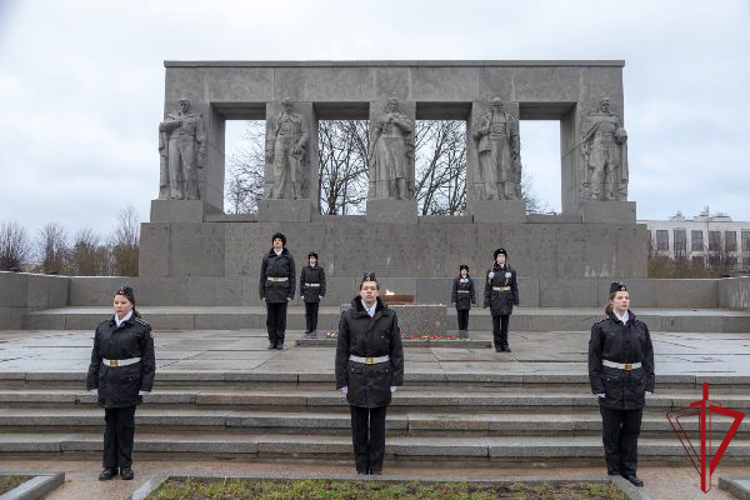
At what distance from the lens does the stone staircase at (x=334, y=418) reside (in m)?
6.22

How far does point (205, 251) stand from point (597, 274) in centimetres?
1200

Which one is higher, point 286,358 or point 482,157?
point 482,157

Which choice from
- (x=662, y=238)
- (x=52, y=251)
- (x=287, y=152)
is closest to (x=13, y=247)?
(x=52, y=251)

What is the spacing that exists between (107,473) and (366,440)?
2540mm

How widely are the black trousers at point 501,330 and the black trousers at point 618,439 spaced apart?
455 cm

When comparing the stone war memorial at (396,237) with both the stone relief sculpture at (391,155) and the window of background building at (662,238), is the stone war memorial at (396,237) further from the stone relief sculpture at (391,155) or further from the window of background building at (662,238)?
the window of background building at (662,238)

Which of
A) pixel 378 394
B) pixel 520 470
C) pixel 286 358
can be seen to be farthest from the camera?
pixel 286 358

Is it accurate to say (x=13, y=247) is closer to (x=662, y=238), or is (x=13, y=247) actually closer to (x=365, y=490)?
(x=365, y=490)

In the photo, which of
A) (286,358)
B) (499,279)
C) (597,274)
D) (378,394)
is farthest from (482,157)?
(378,394)

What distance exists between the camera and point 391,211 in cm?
1800

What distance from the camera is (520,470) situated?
600cm

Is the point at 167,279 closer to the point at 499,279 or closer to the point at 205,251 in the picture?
the point at 205,251

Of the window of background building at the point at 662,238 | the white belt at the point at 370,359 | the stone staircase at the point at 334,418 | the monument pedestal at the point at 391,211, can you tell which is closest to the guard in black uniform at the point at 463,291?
the stone staircase at the point at 334,418

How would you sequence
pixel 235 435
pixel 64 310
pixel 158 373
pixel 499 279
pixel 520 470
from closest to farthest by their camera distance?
pixel 520 470
pixel 235 435
pixel 158 373
pixel 499 279
pixel 64 310
